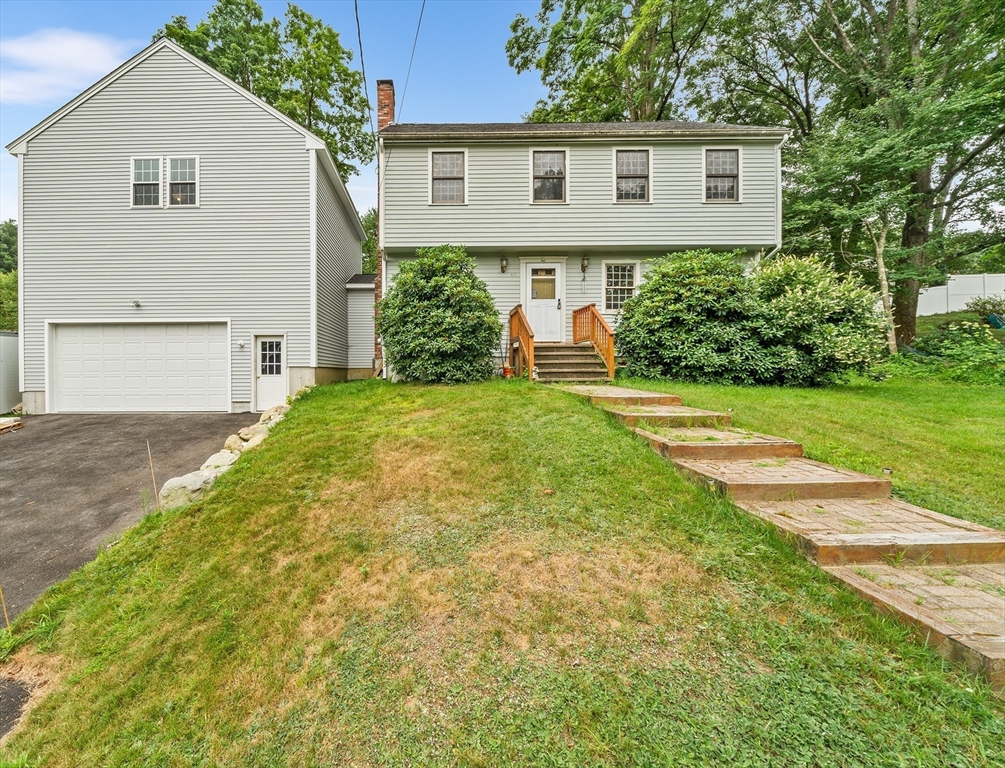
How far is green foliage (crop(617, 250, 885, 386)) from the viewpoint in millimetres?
8258

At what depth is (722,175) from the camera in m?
10.5

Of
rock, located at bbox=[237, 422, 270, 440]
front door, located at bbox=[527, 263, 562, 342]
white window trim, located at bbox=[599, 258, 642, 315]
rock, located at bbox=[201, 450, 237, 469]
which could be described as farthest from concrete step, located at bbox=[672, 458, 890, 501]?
white window trim, located at bbox=[599, 258, 642, 315]

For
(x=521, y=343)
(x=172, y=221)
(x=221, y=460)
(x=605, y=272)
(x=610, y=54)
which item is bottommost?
(x=221, y=460)

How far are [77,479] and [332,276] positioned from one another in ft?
25.2

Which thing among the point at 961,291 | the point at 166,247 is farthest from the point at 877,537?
the point at 961,291

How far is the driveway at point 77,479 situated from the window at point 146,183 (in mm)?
5178

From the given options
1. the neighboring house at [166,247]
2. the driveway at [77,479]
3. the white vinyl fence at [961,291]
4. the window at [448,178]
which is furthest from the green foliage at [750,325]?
the white vinyl fence at [961,291]

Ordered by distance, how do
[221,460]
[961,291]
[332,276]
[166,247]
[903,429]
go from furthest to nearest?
[961,291] → [332,276] → [166,247] → [903,429] → [221,460]

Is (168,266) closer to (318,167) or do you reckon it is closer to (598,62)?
(318,167)

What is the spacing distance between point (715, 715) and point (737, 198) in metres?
12.1

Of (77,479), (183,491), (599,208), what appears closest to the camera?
(183,491)

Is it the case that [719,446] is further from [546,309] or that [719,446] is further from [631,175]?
[631,175]

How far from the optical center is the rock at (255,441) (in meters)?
5.20

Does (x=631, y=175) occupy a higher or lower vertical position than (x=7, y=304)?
higher
